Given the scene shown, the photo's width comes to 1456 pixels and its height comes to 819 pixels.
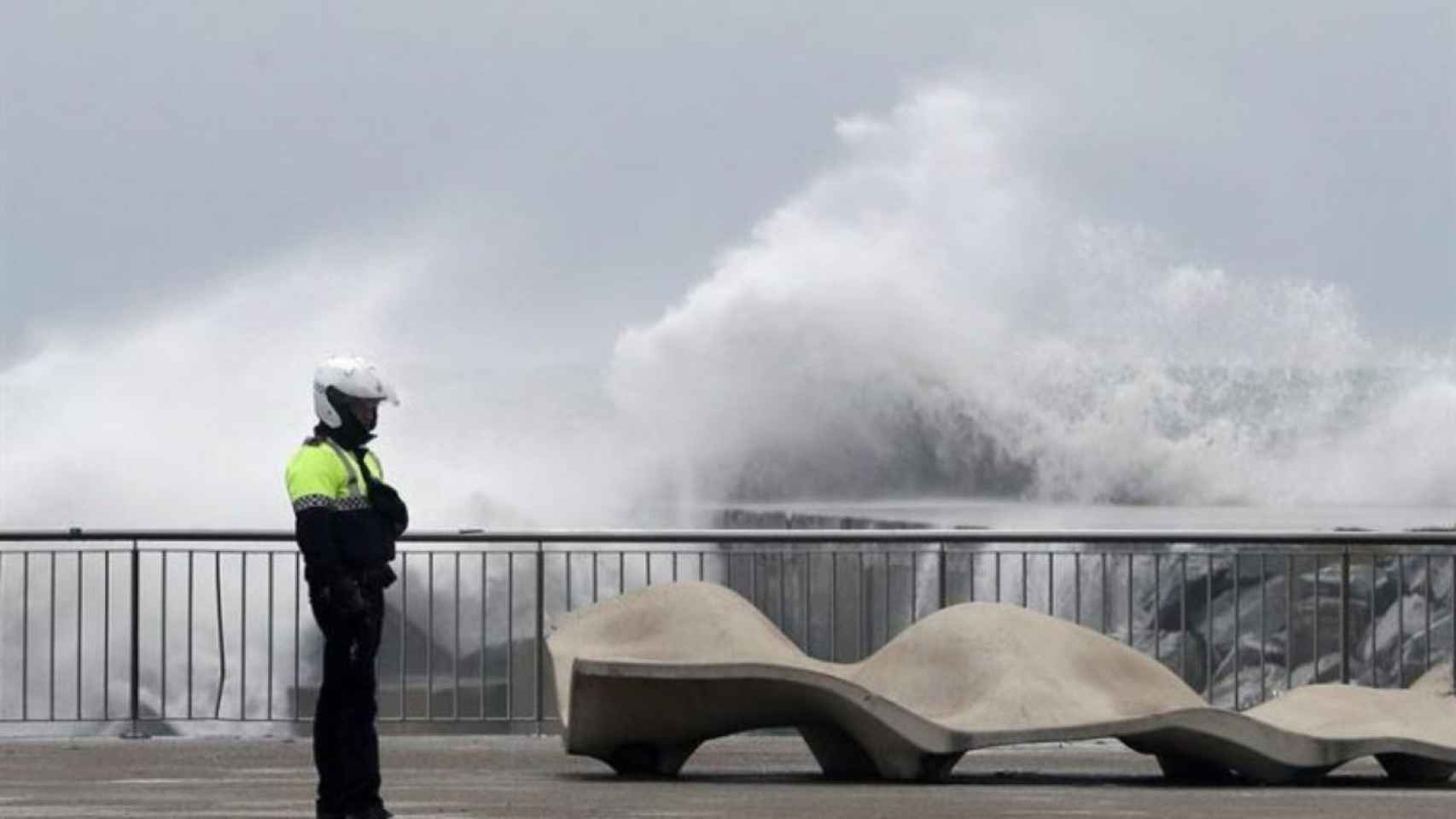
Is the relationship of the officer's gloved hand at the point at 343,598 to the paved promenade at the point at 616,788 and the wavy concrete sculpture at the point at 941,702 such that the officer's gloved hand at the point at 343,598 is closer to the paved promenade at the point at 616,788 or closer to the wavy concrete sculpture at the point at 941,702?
the paved promenade at the point at 616,788

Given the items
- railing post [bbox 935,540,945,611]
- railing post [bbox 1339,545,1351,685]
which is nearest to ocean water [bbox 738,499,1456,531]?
railing post [bbox 935,540,945,611]

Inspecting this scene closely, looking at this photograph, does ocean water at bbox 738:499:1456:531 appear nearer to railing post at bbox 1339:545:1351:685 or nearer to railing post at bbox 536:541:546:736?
railing post at bbox 536:541:546:736

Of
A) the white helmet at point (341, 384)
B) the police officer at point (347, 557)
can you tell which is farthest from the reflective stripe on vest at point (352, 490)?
the white helmet at point (341, 384)

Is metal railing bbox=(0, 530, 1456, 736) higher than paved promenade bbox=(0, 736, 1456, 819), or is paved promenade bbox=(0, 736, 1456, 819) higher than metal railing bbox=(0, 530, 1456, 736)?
metal railing bbox=(0, 530, 1456, 736)

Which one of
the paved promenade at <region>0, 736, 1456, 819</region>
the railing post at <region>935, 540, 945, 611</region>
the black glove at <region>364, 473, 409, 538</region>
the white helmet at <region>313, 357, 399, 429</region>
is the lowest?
the paved promenade at <region>0, 736, 1456, 819</region>

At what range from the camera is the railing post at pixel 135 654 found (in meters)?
23.2

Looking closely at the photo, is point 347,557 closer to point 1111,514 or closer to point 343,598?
point 343,598

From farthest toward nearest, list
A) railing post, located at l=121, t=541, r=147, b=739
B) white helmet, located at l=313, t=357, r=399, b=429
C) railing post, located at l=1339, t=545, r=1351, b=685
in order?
railing post, located at l=121, t=541, r=147, b=739, railing post, located at l=1339, t=545, r=1351, b=685, white helmet, located at l=313, t=357, r=399, b=429

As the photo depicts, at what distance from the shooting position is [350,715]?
1590 cm

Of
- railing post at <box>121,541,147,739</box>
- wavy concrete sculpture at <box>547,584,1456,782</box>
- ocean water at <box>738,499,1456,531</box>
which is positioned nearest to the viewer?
wavy concrete sculpture at <box>547,584,1456,782</box>

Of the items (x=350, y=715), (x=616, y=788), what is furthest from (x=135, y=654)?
(x=350, y=715)

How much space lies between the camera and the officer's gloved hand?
15.7 meters

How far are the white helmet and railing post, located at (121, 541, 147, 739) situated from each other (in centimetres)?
767

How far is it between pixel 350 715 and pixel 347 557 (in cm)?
67
